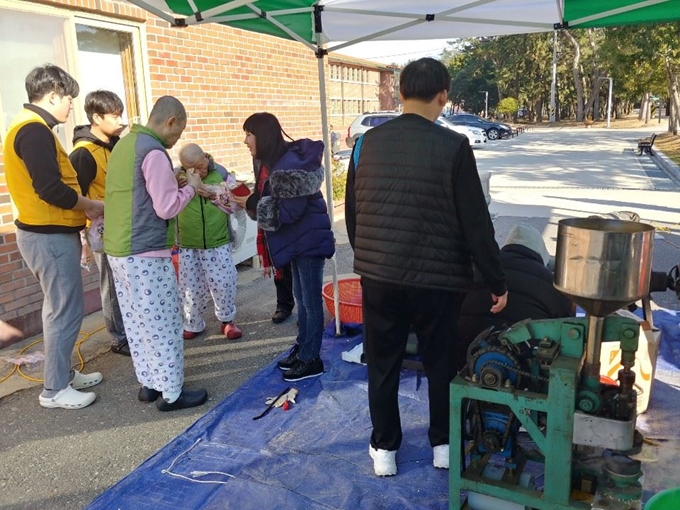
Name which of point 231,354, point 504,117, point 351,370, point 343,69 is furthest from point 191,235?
point 504,117

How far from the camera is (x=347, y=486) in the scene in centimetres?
279

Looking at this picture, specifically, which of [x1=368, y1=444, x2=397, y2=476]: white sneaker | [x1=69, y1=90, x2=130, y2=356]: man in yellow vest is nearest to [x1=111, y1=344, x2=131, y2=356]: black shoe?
[x1=69, y1=90, x2=130, y2=356]: man in yellow vest

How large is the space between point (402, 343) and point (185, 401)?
1.66 meters

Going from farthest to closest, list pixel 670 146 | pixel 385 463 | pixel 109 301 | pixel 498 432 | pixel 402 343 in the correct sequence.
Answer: pixel 670 146 < pixel 109 301 < pixel 385 463 < pixel 402 343 < pixel 498 432

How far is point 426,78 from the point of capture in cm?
245

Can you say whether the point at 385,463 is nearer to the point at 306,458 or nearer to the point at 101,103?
the point at 306,458

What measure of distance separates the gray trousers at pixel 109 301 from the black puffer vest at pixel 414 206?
240 centimetres

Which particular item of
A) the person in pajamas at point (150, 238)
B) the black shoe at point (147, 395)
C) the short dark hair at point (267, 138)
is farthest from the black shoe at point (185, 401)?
the short dark hair at point (267, 138)

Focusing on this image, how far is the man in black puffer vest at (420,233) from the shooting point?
2406mm

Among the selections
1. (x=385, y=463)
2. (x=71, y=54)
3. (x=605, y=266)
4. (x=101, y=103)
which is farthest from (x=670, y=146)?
(x=605, y=266)

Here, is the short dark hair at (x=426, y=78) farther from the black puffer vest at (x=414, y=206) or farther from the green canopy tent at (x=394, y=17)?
the green canopy tent at (x=394, y=17)

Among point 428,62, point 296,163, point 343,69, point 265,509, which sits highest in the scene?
point 343,69

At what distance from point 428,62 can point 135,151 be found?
1648mm

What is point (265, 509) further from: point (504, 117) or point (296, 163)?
point (504, 117)
